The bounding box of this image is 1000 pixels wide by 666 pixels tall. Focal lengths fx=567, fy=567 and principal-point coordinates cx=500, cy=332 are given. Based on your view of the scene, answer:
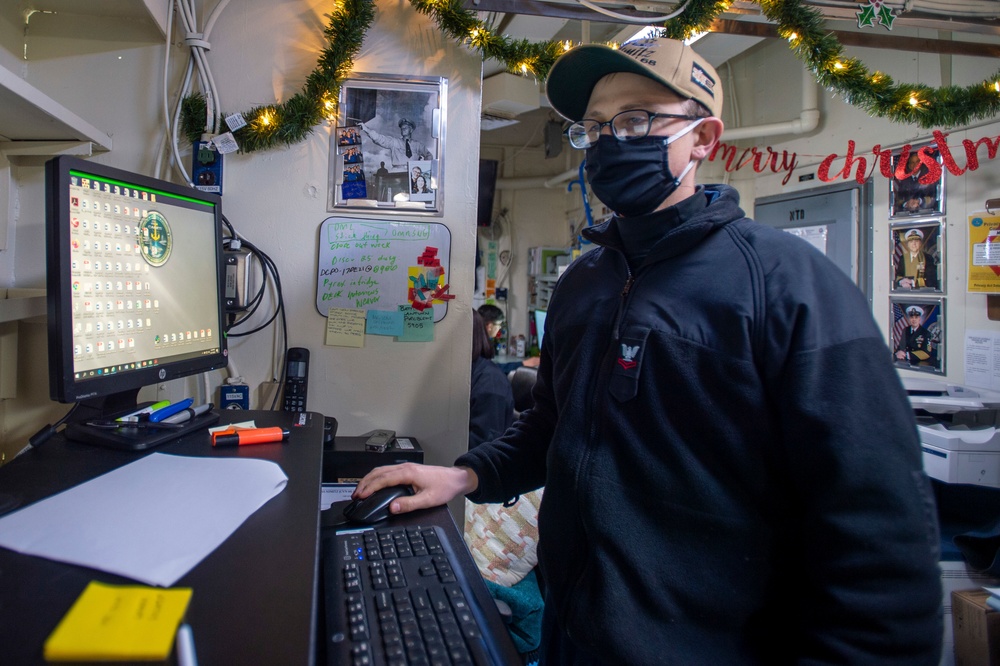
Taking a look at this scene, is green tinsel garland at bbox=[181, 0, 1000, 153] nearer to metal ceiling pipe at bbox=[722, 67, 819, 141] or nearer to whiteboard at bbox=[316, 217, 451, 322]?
whiteboard at bbox=[316, 217, 451, 322]

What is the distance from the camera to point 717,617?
2.32 ft

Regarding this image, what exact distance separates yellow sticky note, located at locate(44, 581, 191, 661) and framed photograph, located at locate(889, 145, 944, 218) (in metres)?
3.16

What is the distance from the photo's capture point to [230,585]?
53cm

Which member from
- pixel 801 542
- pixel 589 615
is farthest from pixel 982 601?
pixel 589 615

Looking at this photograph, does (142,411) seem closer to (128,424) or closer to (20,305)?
(128,424)

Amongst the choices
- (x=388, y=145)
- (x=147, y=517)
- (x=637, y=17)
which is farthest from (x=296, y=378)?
(x=637, y=17)

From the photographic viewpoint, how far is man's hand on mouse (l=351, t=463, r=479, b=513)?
0.90 meters

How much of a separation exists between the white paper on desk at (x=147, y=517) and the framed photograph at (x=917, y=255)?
121 inches

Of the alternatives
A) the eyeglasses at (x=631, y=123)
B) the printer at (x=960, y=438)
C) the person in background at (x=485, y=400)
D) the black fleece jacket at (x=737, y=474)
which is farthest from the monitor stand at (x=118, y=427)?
the printer at (x=960, y=438)

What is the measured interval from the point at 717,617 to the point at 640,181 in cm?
61

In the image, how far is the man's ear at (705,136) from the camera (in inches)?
35.0

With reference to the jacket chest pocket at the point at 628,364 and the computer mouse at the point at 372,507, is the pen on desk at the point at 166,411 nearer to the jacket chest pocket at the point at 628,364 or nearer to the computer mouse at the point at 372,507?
the computer mouse at the point at 372,507

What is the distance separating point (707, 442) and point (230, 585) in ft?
1.84

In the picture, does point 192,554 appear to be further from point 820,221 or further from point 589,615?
point 820,221
